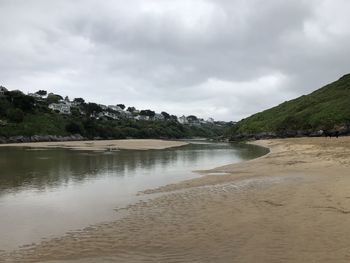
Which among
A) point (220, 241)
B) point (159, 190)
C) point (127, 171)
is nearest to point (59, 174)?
point (127, 171)

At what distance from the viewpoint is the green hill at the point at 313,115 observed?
109062 mm

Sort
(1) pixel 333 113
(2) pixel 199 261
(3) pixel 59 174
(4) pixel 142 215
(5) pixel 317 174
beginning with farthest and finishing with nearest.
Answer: (1) pixel 333 113 < (3) pixel 59 174 < (5) pixel 317 174 < (4) pixel 142 215 < (2) pixel 199 261

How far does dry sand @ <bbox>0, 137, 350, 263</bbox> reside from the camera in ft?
32.9

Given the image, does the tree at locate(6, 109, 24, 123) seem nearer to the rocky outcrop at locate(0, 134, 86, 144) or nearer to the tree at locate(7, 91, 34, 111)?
A: the tree at locate(7, 91, 34, 111)

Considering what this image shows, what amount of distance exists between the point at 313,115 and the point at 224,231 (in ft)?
377

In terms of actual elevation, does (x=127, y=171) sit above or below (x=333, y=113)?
below

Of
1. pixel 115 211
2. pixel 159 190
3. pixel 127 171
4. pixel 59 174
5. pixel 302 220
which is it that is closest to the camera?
pixel 302 220

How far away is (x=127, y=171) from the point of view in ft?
106

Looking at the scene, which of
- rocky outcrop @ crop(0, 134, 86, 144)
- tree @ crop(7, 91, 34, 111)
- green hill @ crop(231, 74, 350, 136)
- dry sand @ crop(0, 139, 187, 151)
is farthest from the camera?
tree @ crop(7, 91, 34, 111)

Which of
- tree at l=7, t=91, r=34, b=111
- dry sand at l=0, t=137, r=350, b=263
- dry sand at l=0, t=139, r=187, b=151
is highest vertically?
tree at l=7, t=91, r=34, b=111

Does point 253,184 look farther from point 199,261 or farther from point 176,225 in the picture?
point 199,261

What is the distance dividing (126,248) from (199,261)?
2.40 m

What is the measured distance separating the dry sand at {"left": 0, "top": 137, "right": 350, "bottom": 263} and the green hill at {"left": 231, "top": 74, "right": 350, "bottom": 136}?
93431 mm

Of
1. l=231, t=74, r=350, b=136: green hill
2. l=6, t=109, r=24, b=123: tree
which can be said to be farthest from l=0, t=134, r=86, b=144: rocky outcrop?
l=231, t=74, r=350, b=136: green hill
